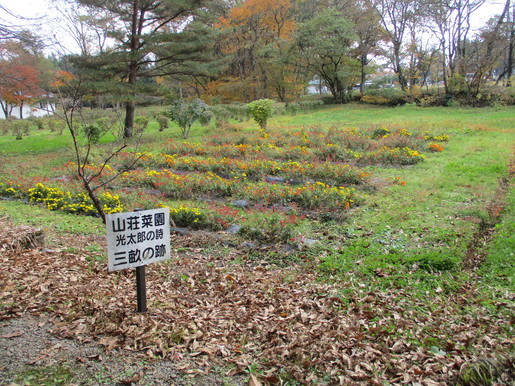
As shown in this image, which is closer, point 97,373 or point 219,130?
point 97,373

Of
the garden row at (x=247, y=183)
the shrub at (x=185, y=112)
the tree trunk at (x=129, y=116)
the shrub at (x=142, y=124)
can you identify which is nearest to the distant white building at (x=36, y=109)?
the shrub at (x=142, y=124)

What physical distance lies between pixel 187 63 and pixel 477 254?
624 inches

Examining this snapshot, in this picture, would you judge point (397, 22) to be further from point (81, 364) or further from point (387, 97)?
point (81, 364)

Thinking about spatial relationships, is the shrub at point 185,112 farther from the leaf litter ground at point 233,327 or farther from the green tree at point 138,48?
the leaf litter ground at point 233,327

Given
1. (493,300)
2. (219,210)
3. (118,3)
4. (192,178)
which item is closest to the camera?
(493,300)

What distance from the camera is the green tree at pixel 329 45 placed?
2695cm

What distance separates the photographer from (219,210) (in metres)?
6.82

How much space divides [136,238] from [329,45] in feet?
86.4

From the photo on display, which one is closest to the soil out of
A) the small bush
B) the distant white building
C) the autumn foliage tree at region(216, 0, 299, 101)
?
the distant white building

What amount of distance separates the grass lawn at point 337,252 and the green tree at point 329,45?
57.1 feet

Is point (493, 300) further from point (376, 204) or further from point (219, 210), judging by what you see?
point (219, 210)

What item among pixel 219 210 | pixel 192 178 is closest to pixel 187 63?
pixel 192 178

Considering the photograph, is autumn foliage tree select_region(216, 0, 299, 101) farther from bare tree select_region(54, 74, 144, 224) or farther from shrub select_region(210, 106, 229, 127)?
bare tree select_region(54, 74, 144, 224)

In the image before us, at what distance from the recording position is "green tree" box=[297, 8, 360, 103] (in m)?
26.9
